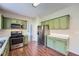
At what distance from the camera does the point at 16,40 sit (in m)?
0.99

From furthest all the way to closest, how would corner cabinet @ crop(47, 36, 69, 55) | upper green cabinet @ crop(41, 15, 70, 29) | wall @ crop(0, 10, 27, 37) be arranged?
corner cabinet @ crop(47, 36, 69, 55) < upper green cabinet @ crop(41, 15, 70, 29) < wall @ crop(0, 10, 27, 37)

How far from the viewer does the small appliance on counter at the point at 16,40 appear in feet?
3.07

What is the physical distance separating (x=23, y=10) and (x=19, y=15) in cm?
8

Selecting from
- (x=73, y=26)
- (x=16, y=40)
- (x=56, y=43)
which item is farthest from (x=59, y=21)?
(x=16, y=40)

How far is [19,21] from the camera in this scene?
2.80 ft

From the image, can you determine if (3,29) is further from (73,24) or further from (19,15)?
(73,24)

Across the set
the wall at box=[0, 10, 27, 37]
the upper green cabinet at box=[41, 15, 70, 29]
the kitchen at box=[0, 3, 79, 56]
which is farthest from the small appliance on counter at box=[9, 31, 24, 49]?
the upper green cabinet at box=[41, 15, 70, 29]

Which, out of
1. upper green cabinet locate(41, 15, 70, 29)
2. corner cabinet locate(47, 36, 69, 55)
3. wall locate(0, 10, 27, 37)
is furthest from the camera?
corner cabinet locate(47, 36, 69, 55)

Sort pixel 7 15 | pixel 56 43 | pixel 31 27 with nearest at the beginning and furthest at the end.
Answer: pixel 7 15, pixel 31 27, pixel 56 43

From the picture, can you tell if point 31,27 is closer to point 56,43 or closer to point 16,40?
point 16,40

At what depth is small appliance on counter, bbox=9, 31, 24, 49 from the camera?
936 millimetres

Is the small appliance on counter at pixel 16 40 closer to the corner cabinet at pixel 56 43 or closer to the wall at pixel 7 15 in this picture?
the wall at pixel 7 15

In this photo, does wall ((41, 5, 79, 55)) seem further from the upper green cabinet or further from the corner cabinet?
the corner cabinet

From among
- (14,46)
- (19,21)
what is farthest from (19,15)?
(14,46)
